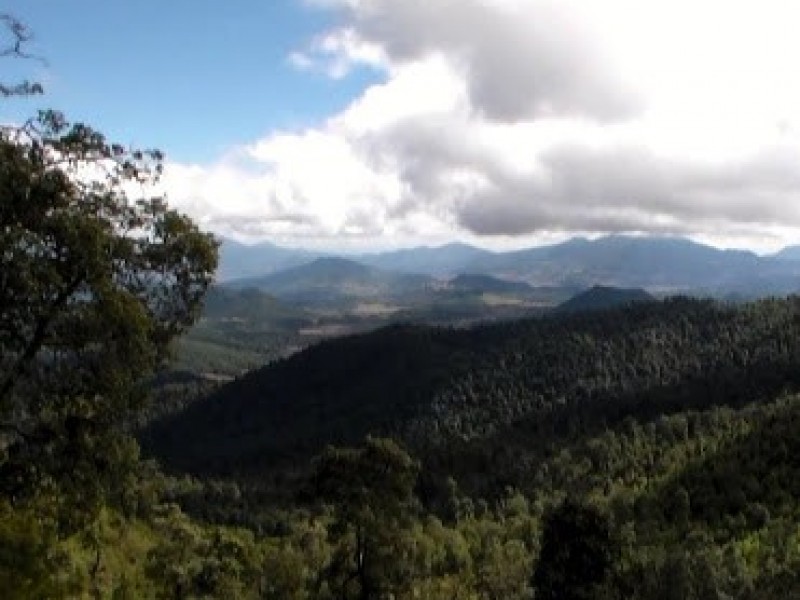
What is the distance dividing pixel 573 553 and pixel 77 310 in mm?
73381

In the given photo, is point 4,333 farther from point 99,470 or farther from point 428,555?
point 428,555

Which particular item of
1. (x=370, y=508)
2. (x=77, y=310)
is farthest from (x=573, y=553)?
(x=77, y=310)

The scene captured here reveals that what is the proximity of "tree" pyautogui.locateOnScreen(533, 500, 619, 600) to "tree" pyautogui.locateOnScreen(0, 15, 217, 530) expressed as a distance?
68.7 m

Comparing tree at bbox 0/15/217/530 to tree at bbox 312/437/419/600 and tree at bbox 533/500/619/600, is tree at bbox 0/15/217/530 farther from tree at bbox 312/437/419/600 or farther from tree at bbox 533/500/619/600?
tree at bbox 533/500/619/600

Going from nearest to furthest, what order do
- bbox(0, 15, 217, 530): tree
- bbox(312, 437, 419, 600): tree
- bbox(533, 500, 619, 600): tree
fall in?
bbox(0, 15, 217, 530): tree
bbox(312, 437, 419, 600): tree
bbox(533, 500, 619, 600): tree

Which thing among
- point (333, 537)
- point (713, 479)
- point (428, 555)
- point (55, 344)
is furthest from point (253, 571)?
point (713, 479)

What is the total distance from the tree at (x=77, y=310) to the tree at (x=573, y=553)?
68697 mm

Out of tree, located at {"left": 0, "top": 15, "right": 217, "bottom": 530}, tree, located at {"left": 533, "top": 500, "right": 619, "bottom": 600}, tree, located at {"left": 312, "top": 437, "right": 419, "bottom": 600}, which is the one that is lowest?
tree, located at {"left": 533, "top": 500, "right": 619, "bottom": 600}

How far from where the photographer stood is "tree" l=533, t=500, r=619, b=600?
87.8 metres

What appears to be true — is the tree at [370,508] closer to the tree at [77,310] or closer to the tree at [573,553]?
the tree at [573,553]

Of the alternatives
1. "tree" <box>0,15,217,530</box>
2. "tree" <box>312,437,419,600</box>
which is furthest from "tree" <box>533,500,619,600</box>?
"tree" <box>0,15,217,530</box>

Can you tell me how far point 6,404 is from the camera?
24031 mm

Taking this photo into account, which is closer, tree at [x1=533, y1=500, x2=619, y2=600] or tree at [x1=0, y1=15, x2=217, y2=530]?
tree at [x1=0, y1=15, x2=217, y2=530]

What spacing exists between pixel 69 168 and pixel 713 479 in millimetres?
193922
